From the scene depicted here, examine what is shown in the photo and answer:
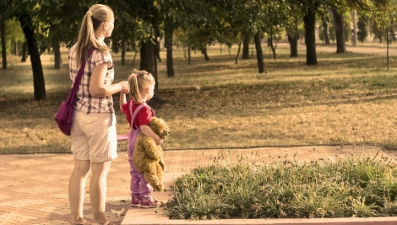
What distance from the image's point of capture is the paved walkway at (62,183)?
7.57m

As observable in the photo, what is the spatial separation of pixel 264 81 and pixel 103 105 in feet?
77.8

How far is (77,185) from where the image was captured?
23.3 ft

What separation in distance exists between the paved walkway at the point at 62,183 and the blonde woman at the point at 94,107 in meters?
0.45

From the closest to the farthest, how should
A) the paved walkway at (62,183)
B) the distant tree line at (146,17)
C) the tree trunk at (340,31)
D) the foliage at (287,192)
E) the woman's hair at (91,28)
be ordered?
the foliage at (287,192)
the woman's hair at (91,28)
the paved walkway at (62,183)
the distant tree line at (146,17)
the tree trunk at (340,31)

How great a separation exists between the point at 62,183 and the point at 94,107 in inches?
127

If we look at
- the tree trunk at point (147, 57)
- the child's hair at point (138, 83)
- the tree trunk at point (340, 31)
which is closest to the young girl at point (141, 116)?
the child's hair at point (138, 83)

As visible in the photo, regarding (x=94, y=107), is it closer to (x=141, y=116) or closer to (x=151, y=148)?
(x=141, y=116)

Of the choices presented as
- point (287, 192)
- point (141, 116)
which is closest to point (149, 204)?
point (141, 116)

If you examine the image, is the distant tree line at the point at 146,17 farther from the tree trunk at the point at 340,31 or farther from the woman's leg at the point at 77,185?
the tree trunk at the point at 340,31

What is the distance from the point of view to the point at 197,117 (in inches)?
708

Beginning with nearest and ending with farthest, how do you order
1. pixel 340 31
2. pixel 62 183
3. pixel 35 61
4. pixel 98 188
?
1. pixel 98 188
2. pixel 62 183
3. pixel 35 61
4. pixel 340 31

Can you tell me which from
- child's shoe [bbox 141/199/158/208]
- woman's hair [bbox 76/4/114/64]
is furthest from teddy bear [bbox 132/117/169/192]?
woman's hair [bbox 76/4/114/64]

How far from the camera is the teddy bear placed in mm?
7184

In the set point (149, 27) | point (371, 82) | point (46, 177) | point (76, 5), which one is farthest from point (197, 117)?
point (371, 82)
